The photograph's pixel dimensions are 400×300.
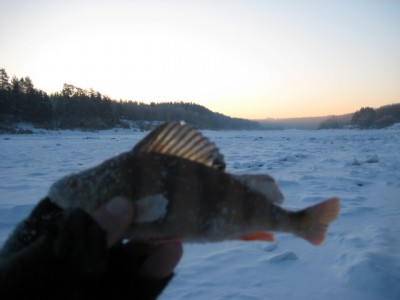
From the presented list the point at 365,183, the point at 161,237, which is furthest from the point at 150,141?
the point at 365,183

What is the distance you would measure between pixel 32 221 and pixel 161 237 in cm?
74

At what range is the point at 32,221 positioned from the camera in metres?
1.77

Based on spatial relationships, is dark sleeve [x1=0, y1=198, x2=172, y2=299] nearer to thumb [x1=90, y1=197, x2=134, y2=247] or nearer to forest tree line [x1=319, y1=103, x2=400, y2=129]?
thumb [x1=90, y1=197, x2=134, y2=247]

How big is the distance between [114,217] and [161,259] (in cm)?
51

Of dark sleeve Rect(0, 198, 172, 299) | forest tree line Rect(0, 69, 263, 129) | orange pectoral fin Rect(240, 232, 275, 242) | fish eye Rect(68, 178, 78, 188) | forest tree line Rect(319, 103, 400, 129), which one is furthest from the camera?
forest tree line Rect(319, 103, 400, 129)

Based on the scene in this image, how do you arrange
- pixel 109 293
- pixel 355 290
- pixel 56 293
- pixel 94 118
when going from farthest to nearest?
pixel 94 118 < pixel 355 290 < pixel 109 293 < pixel 56 293

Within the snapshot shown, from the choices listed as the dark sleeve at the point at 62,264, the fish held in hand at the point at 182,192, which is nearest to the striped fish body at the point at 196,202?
the fish held in hand at the point at 182,192

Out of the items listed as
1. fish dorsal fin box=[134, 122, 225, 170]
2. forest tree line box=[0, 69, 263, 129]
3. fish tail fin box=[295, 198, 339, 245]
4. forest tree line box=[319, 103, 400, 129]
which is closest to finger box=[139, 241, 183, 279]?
fish dorsal fin box=[134, 122, 225, 170]

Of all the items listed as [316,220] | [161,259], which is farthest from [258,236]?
[161,259]

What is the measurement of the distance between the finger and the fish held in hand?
0.23 meters

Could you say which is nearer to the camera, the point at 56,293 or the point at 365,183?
the point at 56,293

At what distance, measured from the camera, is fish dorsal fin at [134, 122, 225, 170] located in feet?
5.78

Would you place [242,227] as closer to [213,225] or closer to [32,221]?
[213,225]

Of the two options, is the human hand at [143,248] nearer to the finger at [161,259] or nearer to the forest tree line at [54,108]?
the finger at [161,259]
